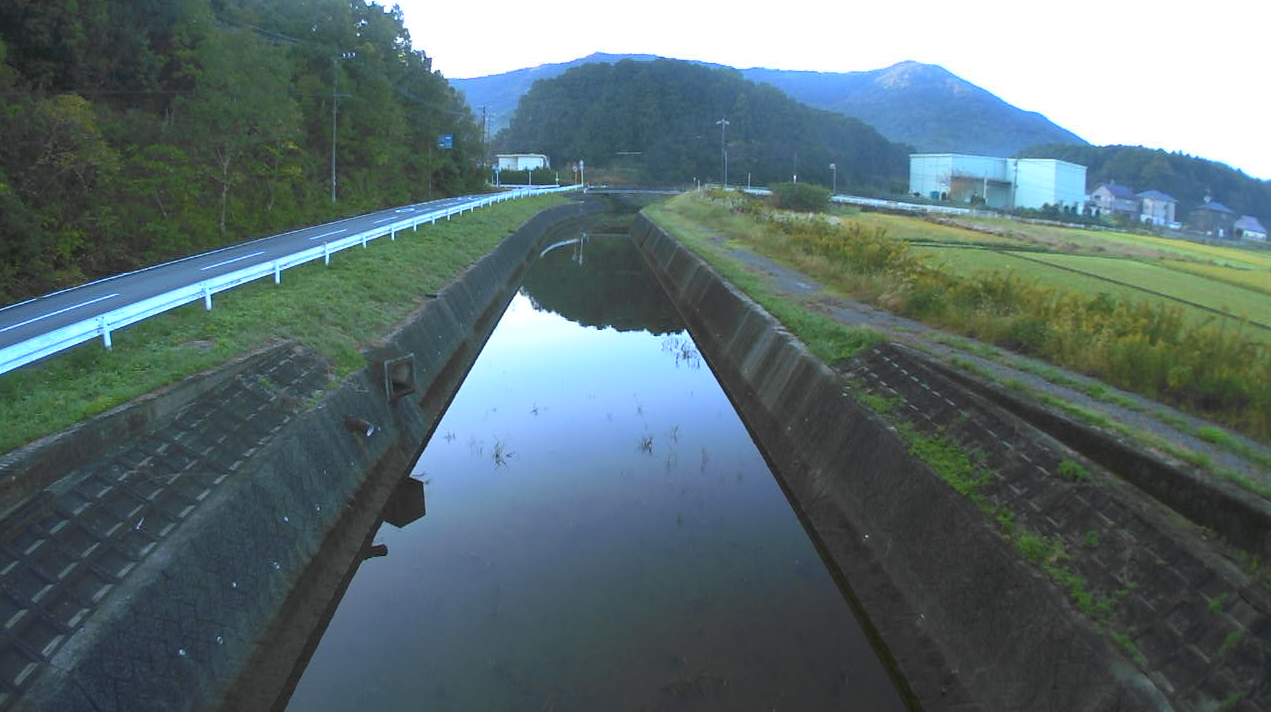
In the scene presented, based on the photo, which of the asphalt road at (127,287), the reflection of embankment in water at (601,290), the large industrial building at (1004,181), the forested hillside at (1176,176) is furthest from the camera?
the large industrial building at (1004,181)

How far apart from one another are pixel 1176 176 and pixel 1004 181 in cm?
1441

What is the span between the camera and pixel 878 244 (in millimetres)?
20875

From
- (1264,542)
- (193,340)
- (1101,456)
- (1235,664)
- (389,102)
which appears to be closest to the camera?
(1235,664)

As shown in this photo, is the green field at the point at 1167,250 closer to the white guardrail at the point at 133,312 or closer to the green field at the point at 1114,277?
the green field at the point at 1114,277

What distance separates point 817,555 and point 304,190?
28467 millimetres

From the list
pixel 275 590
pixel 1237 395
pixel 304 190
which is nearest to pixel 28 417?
pixel 275 590

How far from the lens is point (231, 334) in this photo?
1108cm

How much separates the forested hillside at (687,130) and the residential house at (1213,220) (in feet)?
161

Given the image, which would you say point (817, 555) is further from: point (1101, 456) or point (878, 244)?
point (878, 244)

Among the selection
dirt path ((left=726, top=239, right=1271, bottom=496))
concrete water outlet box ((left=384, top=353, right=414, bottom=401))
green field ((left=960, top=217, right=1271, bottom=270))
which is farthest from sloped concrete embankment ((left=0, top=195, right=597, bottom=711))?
green field ((left=960, top=217, right=1271, bottom=270))

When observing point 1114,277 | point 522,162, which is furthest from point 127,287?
point 522,162

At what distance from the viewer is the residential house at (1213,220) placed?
46050 millimetres

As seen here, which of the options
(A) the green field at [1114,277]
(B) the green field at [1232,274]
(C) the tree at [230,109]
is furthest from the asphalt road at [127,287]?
(B) the green field at [1232,274]

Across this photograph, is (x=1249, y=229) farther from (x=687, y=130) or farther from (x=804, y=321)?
(x=687, y=130)
